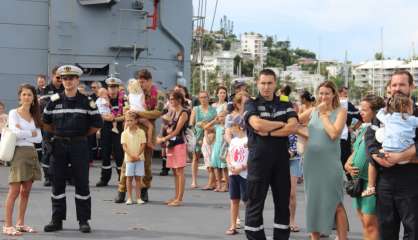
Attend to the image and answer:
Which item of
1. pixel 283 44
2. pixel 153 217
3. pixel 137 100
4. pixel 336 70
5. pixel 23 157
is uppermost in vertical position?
pixel 283 44

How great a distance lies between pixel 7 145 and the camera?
8352mm

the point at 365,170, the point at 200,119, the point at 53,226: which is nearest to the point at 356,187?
the point at 365,170

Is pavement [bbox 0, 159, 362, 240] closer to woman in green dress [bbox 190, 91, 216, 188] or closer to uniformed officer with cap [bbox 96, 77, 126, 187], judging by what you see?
uniformed officer with cap [bbox 96, 77, 126, 187]

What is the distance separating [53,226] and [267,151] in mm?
2883

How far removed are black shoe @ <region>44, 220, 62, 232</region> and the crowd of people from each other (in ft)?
0.04

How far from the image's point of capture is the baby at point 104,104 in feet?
41.4

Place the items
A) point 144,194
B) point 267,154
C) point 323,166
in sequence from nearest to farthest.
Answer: point 267,154
point 323,166
point 144,194

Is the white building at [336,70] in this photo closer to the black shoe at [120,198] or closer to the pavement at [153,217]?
the pavement at [153,217]

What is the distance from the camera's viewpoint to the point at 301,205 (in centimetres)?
1098

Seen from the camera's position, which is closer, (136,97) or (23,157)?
(23,157)

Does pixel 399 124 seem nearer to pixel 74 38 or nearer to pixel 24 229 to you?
pixel 24 229

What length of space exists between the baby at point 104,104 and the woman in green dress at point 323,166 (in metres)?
5.78

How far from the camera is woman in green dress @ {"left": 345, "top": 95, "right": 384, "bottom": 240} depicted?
696 centimetres

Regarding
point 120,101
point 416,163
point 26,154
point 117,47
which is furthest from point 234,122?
point 117,47
